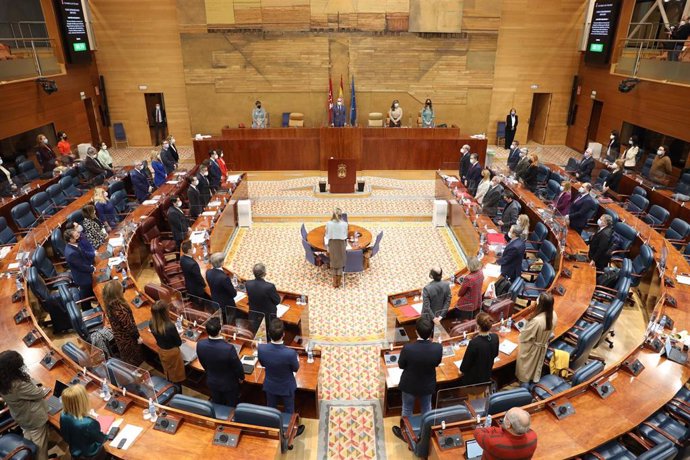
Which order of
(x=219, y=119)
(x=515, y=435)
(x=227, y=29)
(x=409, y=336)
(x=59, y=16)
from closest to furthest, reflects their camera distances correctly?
(x=515, y=435)
(x=409, y=336)
(x=59, y=16)
(x=227, y=29)
(x=219, y=119)

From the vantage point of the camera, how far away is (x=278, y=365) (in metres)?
5.11

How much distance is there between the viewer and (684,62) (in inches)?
506

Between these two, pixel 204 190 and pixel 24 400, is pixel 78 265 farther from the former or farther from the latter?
pixel 204 190

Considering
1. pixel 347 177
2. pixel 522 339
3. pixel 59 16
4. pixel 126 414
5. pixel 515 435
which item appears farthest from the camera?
pixel 59 16

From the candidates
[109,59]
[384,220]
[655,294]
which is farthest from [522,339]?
[109,59]

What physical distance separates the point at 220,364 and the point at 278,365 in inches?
25.3

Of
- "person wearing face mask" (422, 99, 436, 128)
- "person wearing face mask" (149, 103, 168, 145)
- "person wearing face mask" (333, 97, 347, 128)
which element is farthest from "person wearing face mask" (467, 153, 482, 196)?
"person wearing face mask" (149, 103, 168, 145)

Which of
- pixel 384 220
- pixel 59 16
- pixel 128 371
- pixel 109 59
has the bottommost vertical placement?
pixel 384 220

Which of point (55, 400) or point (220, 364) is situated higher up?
point (220, 364)

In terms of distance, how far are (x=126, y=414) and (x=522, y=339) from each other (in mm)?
4522

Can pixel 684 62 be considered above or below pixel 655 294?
above

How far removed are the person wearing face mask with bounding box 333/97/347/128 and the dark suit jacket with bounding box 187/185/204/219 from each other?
331 inches

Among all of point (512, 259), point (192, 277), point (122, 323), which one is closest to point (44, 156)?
point (192, 277)

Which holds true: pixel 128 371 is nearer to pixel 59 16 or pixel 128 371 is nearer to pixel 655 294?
pixel 655 294
